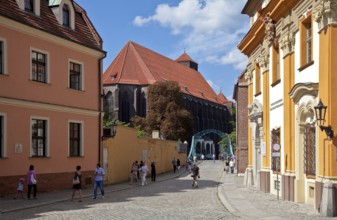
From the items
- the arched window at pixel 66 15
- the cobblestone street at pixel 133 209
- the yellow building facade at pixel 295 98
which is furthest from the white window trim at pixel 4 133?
the yellow building facade at pixel 295 98

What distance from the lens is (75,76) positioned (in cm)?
2881

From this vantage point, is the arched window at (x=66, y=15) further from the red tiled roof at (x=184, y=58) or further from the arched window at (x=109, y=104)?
the red tiled roof at (x=184, y=58)

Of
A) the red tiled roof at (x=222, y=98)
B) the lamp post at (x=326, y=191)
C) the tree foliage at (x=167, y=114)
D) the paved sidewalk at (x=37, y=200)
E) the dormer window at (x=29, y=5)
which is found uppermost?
the red tiled roof at (x=222, y=98)

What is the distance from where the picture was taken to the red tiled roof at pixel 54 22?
23859mm

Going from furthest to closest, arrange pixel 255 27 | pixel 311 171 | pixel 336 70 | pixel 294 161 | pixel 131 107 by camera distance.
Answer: pixel 131 107 → pixel 255 27 → pixel 294 161 → pixel 311 171 → pixel 336 70

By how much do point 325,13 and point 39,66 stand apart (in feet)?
47.8

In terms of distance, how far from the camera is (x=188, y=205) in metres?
20.1

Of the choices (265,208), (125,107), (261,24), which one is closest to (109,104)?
(125,107)

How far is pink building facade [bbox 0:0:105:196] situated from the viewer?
2330 cm

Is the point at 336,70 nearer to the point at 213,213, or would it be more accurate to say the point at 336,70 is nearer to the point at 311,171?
the point at 311,171

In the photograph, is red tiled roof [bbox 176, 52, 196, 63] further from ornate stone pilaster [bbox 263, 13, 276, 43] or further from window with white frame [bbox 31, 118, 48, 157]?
ornate stone pilaster [bbox 263, 13, 276, 43]

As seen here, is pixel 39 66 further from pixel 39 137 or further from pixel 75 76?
pixel 39 137

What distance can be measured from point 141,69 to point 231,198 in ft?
248

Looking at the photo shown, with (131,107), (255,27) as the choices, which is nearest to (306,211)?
(255,27)
